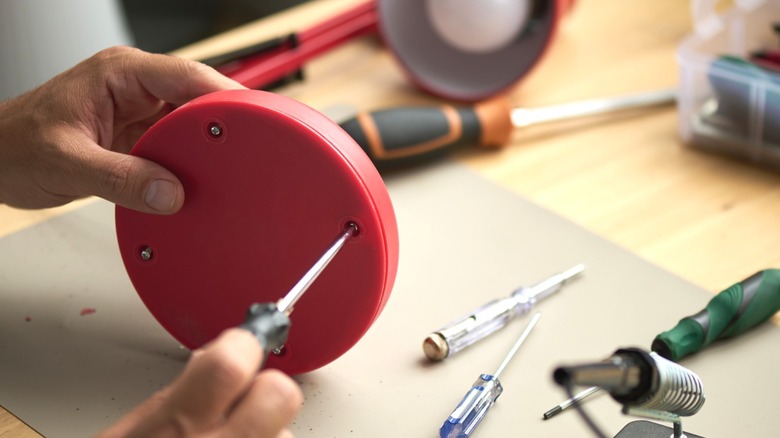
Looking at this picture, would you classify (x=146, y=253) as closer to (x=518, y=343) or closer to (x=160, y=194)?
(x=160, y=194)

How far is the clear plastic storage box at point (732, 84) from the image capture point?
0.92 meters

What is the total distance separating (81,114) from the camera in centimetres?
72

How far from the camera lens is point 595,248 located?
840 mm

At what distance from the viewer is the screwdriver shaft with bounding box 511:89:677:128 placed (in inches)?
40.4

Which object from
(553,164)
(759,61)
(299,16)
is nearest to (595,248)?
(553,164)

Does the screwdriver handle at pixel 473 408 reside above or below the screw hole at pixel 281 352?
below

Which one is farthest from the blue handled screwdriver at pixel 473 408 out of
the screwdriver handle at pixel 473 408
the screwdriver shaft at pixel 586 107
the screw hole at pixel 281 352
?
the screwdriver shaft at pixel 586 107

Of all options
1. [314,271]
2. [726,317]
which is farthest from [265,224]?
[726,317]

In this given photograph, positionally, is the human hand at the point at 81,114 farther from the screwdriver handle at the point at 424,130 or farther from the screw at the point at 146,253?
the screwdriver handle at the point at 424,130

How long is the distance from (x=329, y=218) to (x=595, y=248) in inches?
12.6

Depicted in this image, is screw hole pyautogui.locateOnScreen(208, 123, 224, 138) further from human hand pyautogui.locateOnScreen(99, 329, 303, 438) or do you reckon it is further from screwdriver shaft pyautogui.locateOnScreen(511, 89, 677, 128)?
screwdriver shaft pyautogui.locateOnScreen(511, 89, 677, 128)

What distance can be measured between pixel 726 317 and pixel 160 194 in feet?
1.42

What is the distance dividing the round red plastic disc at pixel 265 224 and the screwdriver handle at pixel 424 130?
0.99ft

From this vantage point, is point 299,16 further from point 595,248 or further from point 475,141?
point 595,248
